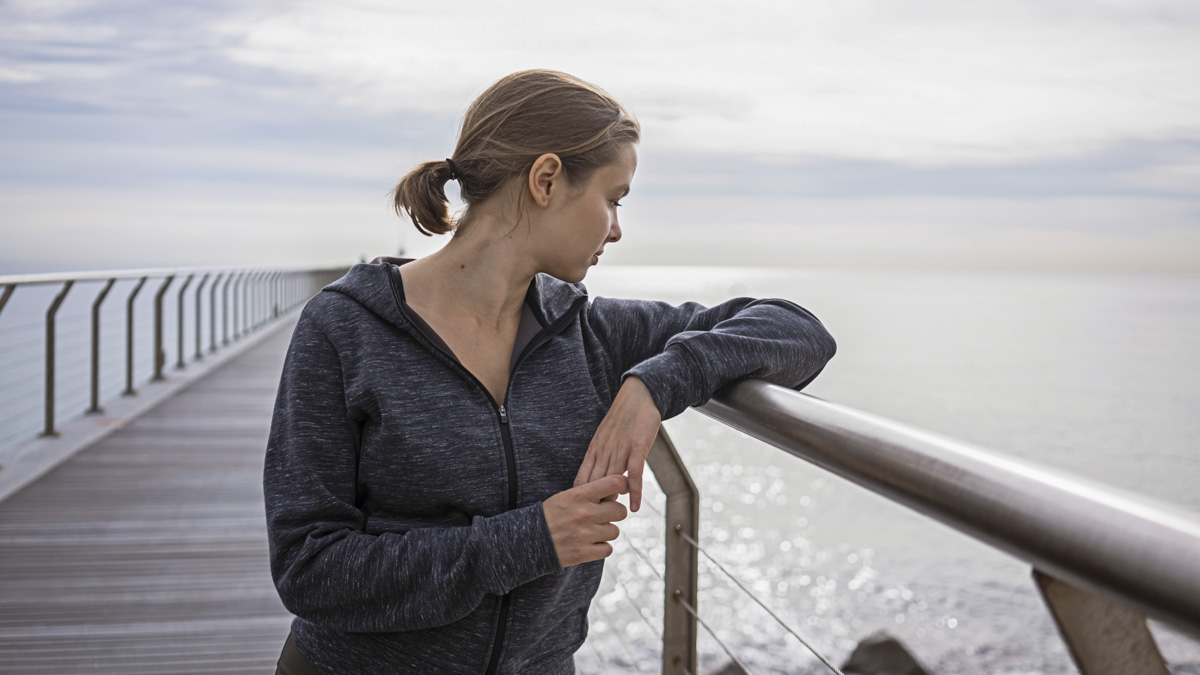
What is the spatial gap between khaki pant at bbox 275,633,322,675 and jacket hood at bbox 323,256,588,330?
476 mm

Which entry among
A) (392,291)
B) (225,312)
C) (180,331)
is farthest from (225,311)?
(392,291)

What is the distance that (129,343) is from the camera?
6039 millimetres

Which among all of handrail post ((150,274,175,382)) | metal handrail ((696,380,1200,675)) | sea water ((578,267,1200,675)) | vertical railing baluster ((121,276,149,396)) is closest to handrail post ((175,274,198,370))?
handrail post ((150,274,175,382))

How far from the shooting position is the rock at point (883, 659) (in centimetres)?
845

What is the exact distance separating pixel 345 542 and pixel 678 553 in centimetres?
57

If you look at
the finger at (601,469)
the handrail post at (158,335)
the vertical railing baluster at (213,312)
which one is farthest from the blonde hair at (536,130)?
the vertical railing baluster at (213,312)

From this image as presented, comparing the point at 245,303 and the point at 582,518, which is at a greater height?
the point at 582,518

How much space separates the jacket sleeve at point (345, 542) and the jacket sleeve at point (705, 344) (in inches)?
9.2

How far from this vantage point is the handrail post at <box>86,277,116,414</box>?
206 inches

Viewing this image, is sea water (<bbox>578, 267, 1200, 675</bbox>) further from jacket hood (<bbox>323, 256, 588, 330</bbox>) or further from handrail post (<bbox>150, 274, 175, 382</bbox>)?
handrail post (<bbox>150, 274, 175, 382</bbox>)

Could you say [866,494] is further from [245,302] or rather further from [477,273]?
[477,273]

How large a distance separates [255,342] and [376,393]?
9.63 m

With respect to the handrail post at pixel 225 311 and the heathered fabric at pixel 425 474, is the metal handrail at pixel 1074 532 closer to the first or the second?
the heathered fabric at pixel 425 474

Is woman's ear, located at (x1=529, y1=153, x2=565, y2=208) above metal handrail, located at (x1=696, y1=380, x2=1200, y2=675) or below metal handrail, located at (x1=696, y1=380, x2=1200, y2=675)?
above
